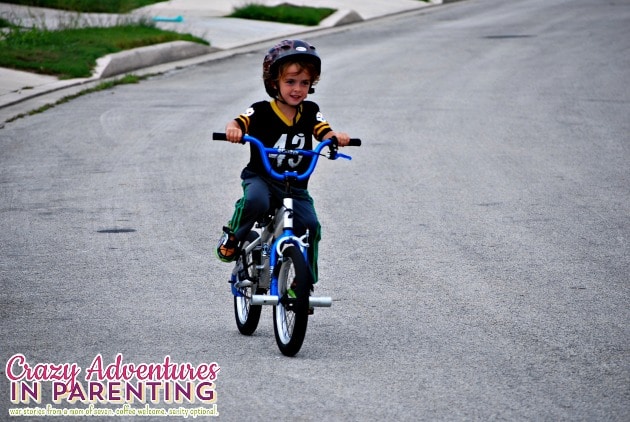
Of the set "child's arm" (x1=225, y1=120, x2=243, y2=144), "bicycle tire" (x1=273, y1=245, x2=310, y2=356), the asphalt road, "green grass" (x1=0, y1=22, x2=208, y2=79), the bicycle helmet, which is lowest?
the asphalt road

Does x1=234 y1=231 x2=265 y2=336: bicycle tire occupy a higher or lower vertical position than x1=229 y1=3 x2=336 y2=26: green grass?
lower

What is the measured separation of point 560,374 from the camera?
5785 mm

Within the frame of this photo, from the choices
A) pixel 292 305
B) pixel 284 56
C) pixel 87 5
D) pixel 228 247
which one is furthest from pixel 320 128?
pixel 87 5

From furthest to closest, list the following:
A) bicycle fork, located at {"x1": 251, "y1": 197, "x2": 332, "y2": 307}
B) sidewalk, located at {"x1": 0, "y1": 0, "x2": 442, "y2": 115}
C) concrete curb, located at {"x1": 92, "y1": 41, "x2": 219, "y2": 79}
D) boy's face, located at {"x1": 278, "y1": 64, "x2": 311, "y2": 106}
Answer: concrete curb, located at {"x1": 92, "y1": 41, "x2": 219, "y2": 79}, sidewalk, located at {"x1": 0, "y1": 0, "x2": 442, "y2": 115}, boy's face, located at {"x1": 278, "y1": 64, "x2": 311, "y2": 106}, bicycle fork, located at {"x1": 251, "y1": 197, "x2": 332, "y2": 307}

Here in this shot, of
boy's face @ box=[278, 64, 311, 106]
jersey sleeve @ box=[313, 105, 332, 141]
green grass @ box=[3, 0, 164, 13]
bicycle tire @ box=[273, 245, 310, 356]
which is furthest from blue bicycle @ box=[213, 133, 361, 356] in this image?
green grass @ box=[3, 0, 164, 13]

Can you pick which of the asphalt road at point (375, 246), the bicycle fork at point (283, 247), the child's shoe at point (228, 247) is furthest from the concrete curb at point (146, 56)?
the bicycle fork at point (283, 247)

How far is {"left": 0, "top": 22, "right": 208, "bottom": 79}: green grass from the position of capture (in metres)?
18.2

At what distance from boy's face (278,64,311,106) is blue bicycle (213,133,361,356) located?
320 mm

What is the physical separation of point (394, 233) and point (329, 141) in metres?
3.08

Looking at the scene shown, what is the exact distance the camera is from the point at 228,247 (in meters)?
6.70

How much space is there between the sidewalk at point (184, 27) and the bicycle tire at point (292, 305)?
34.2ft

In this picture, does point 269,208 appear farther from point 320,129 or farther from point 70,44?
point 70,44

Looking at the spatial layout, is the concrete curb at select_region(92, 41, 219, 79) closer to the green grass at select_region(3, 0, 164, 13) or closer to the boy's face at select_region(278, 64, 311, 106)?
the green grass at select_region(3, 0, 164, 13)

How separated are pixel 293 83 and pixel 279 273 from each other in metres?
1.09
